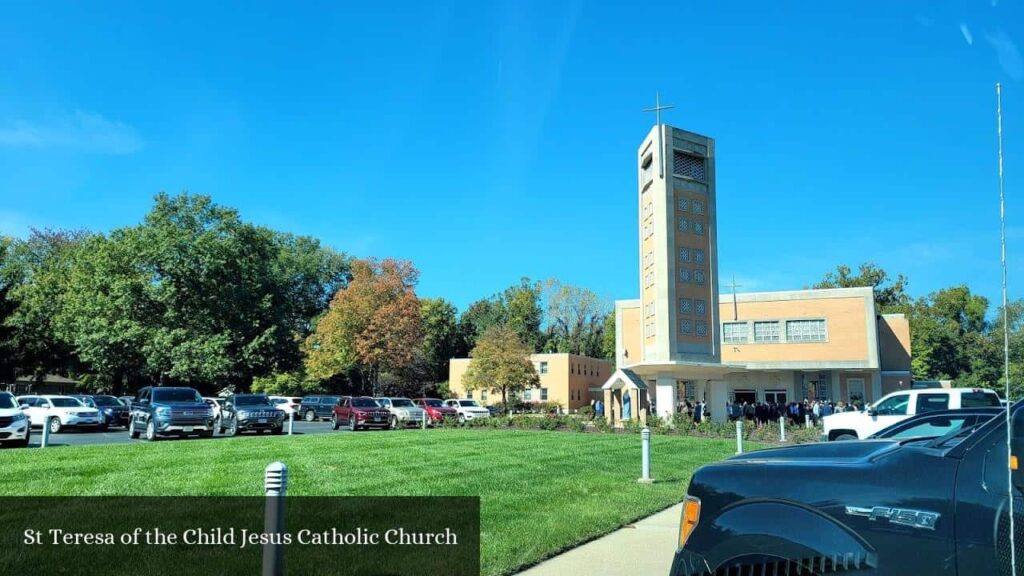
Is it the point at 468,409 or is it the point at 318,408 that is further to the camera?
the point at 318,408

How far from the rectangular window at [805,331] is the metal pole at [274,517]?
2066 inches

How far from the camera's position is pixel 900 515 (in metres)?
2.89

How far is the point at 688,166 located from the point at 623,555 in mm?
41897

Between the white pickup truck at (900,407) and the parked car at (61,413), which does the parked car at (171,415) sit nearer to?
the parked car at (61,413)

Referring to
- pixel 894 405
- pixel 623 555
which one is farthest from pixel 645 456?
pixel 894 405

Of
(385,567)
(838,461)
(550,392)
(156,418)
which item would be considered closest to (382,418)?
(156,418)

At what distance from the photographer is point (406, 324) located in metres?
63.0

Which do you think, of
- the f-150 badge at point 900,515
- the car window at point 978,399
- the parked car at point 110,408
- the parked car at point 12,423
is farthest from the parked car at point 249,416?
the f-150 badge at point 900,515

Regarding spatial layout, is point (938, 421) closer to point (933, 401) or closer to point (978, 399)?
point (933, 401)

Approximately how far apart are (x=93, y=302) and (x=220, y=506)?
53.9 meters

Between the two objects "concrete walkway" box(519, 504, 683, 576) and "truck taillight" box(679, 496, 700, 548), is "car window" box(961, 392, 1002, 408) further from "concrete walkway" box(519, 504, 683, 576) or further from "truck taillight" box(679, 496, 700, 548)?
"truck taillight" box(679, 496, 700, 548)

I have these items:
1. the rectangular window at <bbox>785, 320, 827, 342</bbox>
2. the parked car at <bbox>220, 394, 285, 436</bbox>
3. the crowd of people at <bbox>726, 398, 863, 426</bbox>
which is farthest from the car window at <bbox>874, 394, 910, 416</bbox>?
the rectangular window at <bbox>785, 320, 827, 342</bbox>

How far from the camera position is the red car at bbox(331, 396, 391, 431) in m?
33.6

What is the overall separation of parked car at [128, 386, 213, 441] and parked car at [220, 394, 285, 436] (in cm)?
152
